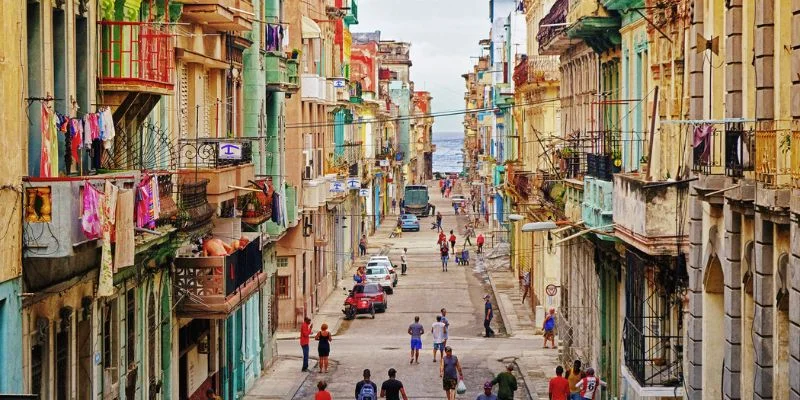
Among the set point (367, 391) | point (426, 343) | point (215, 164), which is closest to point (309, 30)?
point (426, 343)

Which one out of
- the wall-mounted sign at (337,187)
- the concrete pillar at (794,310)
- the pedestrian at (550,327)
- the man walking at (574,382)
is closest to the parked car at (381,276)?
the wall-mounted sign at (337,187)

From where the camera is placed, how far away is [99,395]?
2409cm

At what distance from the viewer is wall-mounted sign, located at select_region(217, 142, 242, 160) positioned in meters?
31.9

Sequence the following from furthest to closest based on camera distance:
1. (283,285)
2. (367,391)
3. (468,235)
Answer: (468,235) < (283,285) < (367,391)

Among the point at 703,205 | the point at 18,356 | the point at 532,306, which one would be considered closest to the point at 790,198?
the point at 703,205

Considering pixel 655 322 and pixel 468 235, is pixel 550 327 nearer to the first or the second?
pixel 655 322

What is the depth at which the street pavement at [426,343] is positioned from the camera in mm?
39031

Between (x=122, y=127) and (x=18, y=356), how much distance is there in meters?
6.87

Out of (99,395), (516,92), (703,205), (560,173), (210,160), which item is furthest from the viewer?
(516,92)

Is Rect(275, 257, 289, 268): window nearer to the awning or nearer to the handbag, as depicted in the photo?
the awning

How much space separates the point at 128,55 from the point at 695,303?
848cm

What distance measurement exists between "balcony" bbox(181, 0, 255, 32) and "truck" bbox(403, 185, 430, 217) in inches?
3462

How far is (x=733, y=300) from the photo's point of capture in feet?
62.7

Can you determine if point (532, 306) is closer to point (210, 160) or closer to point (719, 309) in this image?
point (210, 160)
